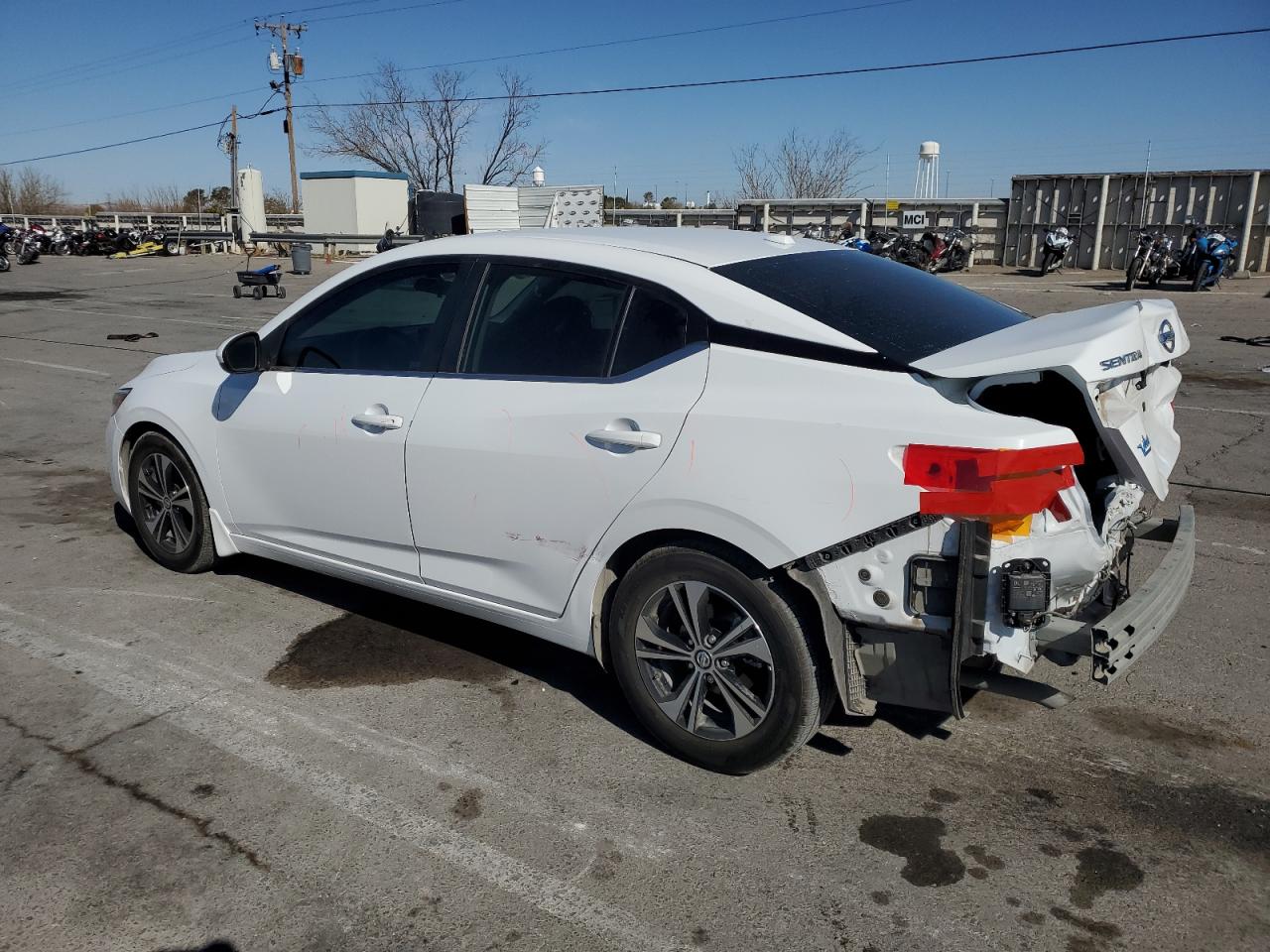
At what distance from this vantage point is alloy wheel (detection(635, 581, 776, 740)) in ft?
10.8

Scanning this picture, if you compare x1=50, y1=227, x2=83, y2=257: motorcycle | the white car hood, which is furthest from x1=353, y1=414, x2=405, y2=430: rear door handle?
x1=50, y1=227, x2=83, y2=257: motorcycle

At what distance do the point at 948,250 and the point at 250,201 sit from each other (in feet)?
86.7

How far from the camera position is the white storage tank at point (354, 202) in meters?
36.0

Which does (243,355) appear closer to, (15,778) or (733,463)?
(15,778)

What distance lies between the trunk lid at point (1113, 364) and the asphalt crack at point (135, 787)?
2.46 meters

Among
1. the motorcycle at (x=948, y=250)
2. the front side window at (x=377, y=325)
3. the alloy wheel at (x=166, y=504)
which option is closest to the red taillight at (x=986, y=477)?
the front side window at (x=377, y=325)

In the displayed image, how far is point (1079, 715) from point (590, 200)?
88.0 feet

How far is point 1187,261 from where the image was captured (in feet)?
72.2

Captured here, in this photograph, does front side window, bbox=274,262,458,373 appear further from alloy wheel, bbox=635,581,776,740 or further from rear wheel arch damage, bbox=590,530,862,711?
alloy wheel, bbox=635,581,776,740

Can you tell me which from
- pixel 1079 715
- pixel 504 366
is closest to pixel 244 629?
pixel 504 366

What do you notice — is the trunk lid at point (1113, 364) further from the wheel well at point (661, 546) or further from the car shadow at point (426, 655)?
the car shadow at point (426, 655)

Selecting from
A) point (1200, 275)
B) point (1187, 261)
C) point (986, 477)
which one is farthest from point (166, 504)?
point (1187, 261)

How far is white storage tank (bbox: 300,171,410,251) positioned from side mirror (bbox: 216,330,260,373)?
1291 inches

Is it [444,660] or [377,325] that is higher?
[377,325]
